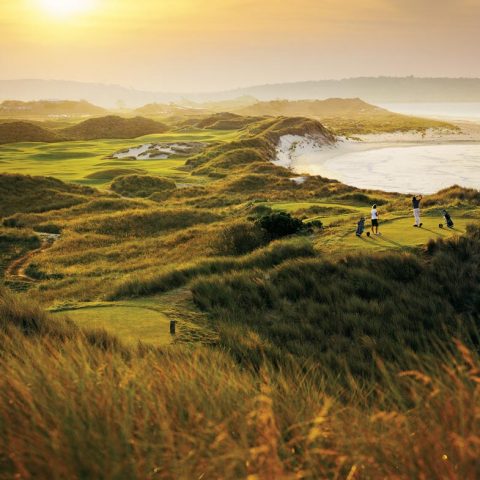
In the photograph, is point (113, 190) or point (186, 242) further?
point (113, 190)

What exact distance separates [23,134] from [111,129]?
27.7 metres

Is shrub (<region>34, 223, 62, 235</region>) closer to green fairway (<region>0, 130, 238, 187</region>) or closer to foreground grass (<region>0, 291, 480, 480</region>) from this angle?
green fairway (<region>0, 130, 238, 187</region>)

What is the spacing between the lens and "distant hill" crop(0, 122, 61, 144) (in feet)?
270

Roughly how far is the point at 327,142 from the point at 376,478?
8558 cm

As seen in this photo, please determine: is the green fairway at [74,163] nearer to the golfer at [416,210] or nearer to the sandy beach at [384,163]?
the sandy beach at [384,163]

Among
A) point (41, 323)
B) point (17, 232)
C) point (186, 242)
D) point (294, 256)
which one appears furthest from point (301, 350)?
point (17, 232)

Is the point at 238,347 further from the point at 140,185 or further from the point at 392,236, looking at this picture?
the point at 140,185

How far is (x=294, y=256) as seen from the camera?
15.0m

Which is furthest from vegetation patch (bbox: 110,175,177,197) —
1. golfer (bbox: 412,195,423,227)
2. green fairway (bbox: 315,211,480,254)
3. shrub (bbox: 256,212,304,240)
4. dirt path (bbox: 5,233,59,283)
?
golfer (bbox: 412,195,423,227)

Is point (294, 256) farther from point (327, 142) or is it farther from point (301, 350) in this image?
point (327, 142)

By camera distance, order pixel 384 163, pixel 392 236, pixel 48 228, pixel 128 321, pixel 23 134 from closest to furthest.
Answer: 1. pixel 128 321
2. pixel 392 236
3. pixel 48 228
4. pixel 384 163
5. pixel 23 134

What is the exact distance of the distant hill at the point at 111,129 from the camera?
105 meters

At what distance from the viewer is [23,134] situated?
8488 centimetres

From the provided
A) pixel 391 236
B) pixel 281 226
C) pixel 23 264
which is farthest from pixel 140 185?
pixel 391 236
